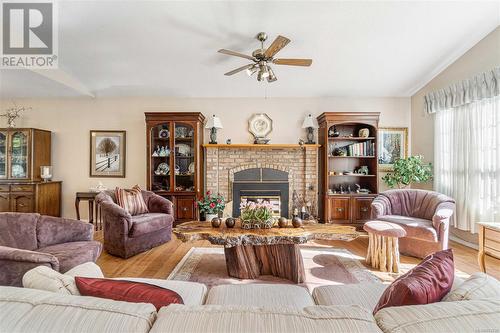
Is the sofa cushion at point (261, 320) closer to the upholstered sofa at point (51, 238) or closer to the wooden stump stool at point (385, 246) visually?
the upholstered sofa at point (51, 238)

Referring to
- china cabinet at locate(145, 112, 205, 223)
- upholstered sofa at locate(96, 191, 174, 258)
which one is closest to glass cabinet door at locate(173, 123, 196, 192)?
china cabinet at locate(145, 112, 205, 223)

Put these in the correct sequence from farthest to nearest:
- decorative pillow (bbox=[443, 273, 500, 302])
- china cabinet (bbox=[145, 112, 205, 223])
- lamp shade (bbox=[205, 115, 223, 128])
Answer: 1. lamp shade (bbox=[205, 115, 223, 128])
2. china cabinet (bbox=[145, 112, 205, 223])
3. decorative pillow (bbox=[443, 273, 500, 302])

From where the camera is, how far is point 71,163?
5.09 m

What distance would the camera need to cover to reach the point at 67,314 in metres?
0.68

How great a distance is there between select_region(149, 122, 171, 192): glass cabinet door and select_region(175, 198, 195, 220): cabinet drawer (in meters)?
0.38

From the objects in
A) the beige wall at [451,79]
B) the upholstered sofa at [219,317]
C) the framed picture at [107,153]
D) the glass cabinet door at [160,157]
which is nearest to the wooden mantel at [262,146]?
the glass cabinet door at [160,157]

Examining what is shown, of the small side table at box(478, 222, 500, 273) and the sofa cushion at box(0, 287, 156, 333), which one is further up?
the sofa cushion at box(0, 287, 156, 333)

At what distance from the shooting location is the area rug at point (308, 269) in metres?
2.53

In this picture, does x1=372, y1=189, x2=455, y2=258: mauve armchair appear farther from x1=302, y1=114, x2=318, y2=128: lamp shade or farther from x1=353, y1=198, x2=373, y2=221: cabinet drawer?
x1=302, y1=114, x2=318, y2=128: lamp shade

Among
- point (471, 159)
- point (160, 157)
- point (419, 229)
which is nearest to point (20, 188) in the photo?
point (160, 157)

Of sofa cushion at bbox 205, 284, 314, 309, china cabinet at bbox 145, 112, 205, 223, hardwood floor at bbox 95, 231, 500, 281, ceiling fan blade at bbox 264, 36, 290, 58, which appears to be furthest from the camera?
china cabinet at bbox 145, 112, 205, 223

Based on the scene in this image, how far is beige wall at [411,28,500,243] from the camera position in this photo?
10.9 ft

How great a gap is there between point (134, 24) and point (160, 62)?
2.71 ft

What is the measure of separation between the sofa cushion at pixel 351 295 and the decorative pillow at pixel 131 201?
9.71ft
